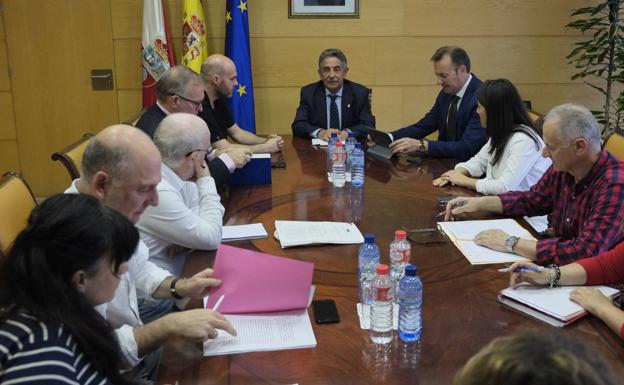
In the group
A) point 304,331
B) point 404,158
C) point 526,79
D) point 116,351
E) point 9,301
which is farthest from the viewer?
point 526,79

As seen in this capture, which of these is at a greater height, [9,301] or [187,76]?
[187,76]

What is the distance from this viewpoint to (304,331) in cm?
166

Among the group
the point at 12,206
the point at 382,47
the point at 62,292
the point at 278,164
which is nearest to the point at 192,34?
the point at 382,47

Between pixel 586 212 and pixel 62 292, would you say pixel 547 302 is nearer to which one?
pixel 586 212

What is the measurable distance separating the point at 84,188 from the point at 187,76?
1.41 m

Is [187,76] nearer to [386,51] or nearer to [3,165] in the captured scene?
[386,51]

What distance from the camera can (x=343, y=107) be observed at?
460cm

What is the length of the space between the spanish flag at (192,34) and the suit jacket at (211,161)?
1.73 meters

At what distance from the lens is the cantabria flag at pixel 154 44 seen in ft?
16.0

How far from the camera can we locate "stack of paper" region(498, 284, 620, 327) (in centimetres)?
171

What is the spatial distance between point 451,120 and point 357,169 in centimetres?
120

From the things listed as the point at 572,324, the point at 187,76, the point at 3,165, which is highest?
the point at 187,76

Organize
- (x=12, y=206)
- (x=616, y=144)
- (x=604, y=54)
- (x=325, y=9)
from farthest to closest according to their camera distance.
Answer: (x=325, y=9), (x=604, y=54), (x=616, y=144), (x=12, y=206)

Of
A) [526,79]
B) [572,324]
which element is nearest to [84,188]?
[572,324]
